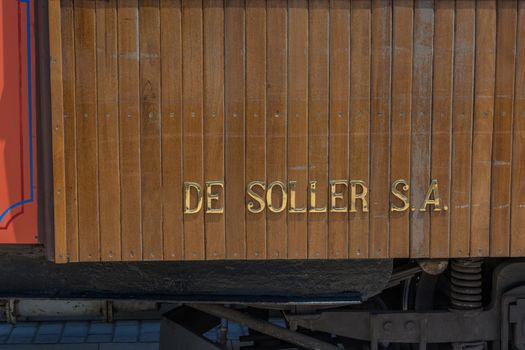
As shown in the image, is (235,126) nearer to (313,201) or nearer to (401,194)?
(313,201)

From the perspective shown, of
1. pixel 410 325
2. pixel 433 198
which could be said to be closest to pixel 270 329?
pixel 410 325

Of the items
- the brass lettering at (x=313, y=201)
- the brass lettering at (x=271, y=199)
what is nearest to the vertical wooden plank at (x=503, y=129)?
the brass lettering at (x=313, y=201)

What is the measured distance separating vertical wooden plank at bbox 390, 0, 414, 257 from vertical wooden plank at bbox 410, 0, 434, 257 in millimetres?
25

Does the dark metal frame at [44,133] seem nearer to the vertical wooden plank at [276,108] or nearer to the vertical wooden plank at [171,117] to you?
the vertical wooden plank at [171,117]

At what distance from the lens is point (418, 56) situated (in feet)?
9.44

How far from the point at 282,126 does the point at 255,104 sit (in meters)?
0.16

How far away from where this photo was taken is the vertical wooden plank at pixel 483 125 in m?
2.88

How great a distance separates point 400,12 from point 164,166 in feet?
4.20

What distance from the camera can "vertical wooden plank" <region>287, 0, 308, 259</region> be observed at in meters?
2.84

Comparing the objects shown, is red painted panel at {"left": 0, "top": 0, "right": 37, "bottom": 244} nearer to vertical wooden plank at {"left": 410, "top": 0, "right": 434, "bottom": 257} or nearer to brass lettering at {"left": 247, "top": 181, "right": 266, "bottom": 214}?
brass lettering at {"left": 247, "top": 181, "right": 266, "bottom": 214}

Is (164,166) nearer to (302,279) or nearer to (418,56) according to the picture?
(302,279)

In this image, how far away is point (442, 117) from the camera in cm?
290

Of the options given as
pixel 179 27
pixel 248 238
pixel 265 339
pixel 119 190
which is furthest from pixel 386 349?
pixel 179 27

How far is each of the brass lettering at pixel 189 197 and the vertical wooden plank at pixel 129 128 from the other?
21 centimetres
